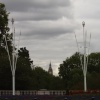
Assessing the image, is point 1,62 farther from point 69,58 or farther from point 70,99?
point 69,58

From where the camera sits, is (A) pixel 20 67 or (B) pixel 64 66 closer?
(A) pixel 20 67

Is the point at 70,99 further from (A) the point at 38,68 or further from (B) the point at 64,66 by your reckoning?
(A) the point at 38,68

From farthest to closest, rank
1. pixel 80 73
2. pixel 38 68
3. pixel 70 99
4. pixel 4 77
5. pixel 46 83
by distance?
1. pixel 38 68
2. pixel 46 83
3. pixel 80 73
4. pixel 4 77
5. pixel 70 99

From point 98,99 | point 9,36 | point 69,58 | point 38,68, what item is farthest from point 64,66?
point 98,99

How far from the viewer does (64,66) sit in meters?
155

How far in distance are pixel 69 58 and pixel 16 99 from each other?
11131cm

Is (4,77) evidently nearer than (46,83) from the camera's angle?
Yes

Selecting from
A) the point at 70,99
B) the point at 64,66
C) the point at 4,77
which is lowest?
the point at 70,99

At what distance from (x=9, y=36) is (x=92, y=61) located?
6248cm

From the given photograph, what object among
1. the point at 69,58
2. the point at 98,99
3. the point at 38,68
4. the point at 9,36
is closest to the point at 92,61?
the point at 69,58

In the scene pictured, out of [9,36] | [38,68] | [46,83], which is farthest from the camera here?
[38,68]

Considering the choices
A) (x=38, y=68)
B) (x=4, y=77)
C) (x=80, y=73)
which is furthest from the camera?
(x=38, y=68)

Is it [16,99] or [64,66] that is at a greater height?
[64,66]

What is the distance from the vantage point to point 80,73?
447 ft
